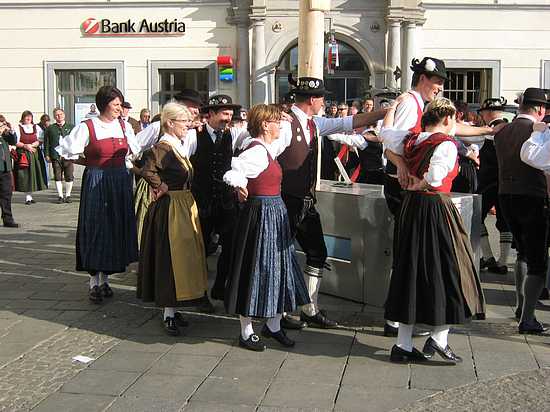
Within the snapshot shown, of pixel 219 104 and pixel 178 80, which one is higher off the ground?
pixel 178 80

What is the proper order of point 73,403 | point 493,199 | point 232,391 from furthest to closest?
1. point 493,199
2. point 232,391
3. point 73,403

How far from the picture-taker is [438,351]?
4.40 m

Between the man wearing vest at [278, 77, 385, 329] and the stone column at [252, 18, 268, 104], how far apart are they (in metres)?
12.2

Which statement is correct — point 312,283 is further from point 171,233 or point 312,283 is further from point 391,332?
point 171,233

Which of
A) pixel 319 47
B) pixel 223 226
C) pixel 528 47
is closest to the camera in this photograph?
A: pixel 223 226

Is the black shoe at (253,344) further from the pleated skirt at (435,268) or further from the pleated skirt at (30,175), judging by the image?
the pleated skirt at (30,175)

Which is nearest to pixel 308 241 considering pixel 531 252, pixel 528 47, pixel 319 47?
pixel 531 252

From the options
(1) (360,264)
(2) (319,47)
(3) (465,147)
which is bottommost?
(1) (360,264)

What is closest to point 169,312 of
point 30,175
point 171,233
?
point 171,233

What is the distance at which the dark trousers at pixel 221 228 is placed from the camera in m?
5.05

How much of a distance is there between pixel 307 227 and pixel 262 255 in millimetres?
688

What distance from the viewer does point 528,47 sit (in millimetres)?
17547

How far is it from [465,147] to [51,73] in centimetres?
1344

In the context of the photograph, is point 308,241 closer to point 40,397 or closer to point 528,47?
point 40,397
